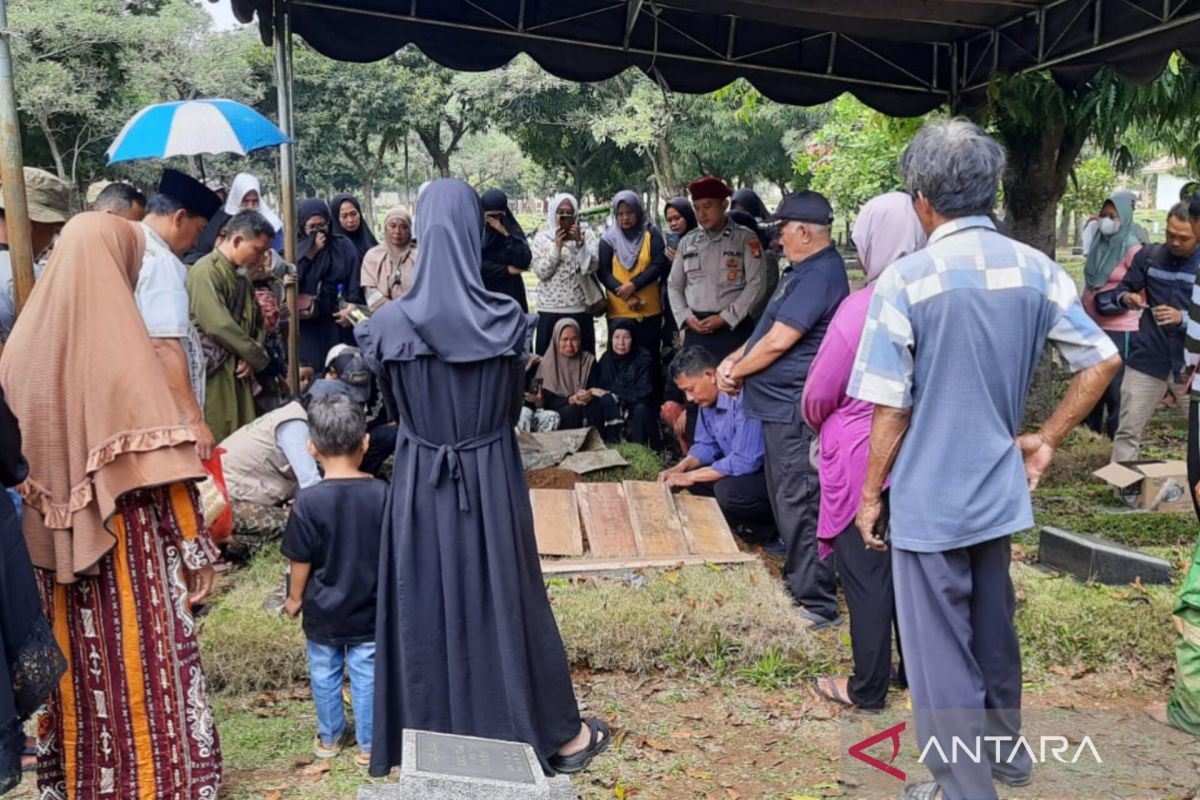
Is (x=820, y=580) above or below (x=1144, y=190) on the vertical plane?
below

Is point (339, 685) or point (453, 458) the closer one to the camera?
point (453, 458)

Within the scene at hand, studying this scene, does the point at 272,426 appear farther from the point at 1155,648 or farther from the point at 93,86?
the point at 93,86

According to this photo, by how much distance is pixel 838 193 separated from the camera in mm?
23188

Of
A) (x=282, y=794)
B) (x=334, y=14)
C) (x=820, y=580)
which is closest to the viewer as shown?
(x=282, y=794)

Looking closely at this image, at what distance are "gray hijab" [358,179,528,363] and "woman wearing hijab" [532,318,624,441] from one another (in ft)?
14.4

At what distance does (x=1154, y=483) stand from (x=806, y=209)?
3.64m

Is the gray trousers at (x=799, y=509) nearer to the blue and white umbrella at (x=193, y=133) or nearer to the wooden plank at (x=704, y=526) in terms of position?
the wooden plank at (x=704, y=526)

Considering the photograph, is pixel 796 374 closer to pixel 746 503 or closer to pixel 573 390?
pixel 746 503

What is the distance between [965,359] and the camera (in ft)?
8.66

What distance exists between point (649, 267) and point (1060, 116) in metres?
3.42

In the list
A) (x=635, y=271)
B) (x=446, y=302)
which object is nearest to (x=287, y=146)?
(x=635, y=271)

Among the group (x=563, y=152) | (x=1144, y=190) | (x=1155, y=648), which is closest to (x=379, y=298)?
(x=1155, y=648)

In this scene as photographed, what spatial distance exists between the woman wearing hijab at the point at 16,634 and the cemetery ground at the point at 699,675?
965mm

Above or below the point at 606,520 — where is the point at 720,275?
above
